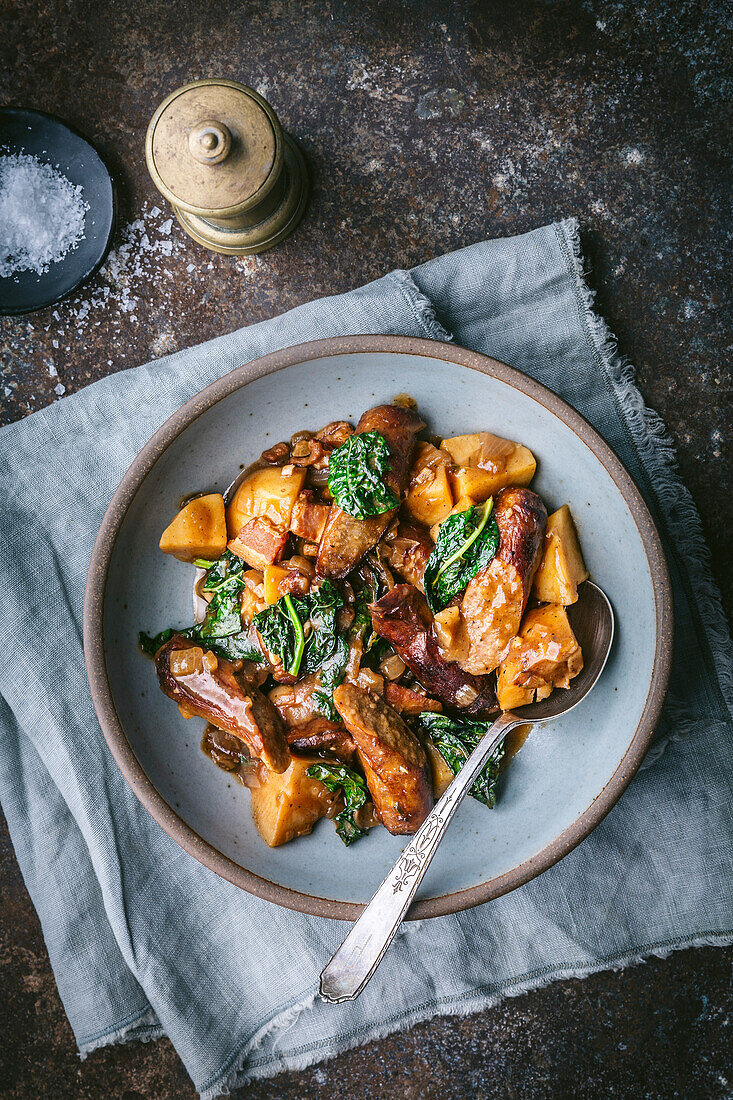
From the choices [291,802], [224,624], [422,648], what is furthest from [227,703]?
[422,648]

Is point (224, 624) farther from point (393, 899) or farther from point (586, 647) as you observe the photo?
point (586, 647)

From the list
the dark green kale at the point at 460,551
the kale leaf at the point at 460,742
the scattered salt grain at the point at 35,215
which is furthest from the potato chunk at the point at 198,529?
the scattered salt grain at the point at 35,215

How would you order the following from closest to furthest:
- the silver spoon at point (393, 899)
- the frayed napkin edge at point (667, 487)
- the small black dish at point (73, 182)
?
1. the silver spoon at point (393, 899)
2. the frayed napkin edge at point (667, 487)
3. the small black dish at point (73, 182)

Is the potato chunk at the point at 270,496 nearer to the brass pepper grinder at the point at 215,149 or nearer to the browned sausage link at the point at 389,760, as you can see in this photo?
the browned sausage link at the point at 389,760

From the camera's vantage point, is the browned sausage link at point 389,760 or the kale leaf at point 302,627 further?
the kale leaf at point 302,627

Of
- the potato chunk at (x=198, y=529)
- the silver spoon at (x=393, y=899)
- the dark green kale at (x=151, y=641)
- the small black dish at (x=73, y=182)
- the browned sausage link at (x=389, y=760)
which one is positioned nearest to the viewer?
the silver spoon at (x=393, y=899)

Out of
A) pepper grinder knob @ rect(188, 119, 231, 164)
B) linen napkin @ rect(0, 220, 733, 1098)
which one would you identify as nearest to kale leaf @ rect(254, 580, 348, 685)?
linen napkin @ rect(0, 220, 733, 1098)
